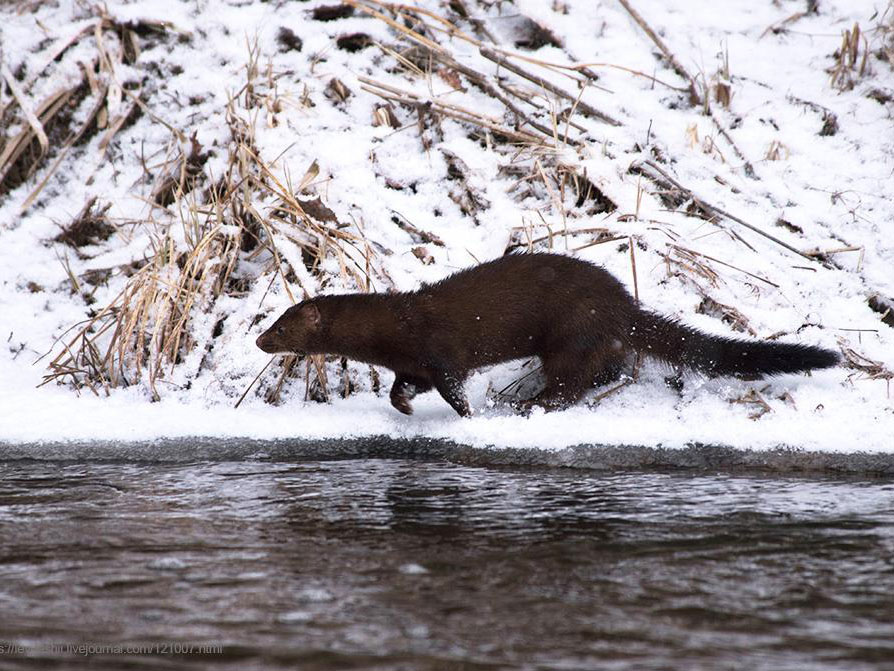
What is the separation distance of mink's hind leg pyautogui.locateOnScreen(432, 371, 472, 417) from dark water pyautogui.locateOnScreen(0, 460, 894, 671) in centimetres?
75

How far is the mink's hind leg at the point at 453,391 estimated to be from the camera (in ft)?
17.6

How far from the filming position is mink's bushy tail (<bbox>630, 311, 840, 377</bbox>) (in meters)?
4.88

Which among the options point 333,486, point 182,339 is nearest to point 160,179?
point 182,339

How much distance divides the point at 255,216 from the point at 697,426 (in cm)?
298

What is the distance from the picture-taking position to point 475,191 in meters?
6.85

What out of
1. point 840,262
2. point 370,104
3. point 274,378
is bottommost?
point 274,378

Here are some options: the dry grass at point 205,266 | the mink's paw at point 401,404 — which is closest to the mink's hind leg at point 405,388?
the mink's paw at point 401,404

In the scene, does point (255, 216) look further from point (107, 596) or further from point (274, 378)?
point (107, 596)

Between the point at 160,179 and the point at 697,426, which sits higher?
the point at 160,179

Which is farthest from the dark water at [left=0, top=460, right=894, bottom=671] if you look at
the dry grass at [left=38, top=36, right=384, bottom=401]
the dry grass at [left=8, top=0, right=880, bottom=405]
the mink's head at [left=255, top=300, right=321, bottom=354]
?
the dry grass at [left=8, top=0, right=880, bottom=405]

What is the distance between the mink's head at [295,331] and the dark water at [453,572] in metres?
1.06

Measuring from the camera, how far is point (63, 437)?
5.26 m

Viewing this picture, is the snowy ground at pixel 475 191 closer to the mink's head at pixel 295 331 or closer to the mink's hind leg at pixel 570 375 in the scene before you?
the mink's hind leg at pixel 570 375

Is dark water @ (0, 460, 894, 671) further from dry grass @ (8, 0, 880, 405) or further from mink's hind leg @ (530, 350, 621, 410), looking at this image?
dry grass @ (8, 0, 880, 405)
